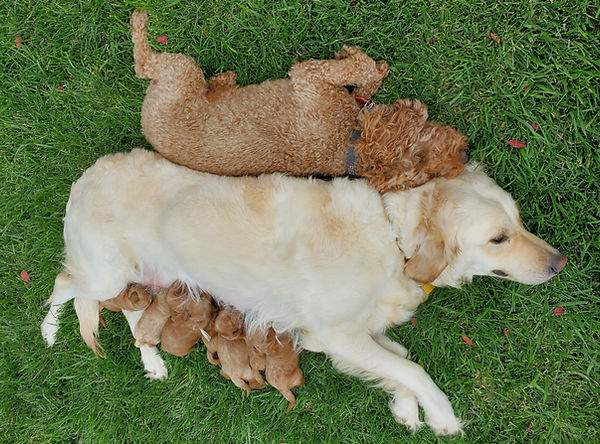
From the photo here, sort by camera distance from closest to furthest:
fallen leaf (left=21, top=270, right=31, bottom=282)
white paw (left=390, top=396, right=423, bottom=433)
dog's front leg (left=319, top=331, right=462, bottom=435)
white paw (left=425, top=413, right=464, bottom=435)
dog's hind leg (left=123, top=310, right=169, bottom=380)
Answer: dog's front leg (left=319, top=331, right=462, bottom=435)
white paw (left=425, top=413, right=464, bottom=435)
white paw (left=390, top=396, right=423, bottom=433)
dog's hind leg (left=123, top=310, right=169, bottom=380)
fallen leaf (left=21, top=270, right=31, bottom=282)

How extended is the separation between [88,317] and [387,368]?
2.49 meters

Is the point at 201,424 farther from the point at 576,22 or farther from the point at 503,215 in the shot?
the point at 576,22

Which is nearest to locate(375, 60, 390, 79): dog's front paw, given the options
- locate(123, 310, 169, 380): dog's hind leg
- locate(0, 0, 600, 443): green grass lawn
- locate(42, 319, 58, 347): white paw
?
locate(0, 0, 600, 443): green grass lawn

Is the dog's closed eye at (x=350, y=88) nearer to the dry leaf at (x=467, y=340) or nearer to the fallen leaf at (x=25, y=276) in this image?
the dry leaf at (x=467, y=340)

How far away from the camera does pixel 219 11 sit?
4.11m

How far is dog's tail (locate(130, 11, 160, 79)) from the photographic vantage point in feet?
12.6

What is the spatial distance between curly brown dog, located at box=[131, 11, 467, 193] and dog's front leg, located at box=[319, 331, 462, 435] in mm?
1096

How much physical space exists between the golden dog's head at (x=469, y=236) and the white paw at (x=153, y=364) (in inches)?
102

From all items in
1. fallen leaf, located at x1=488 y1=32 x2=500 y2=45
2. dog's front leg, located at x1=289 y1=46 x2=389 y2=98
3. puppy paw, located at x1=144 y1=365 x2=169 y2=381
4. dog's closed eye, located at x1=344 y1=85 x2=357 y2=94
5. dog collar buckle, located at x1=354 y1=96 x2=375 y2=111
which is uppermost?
fallen leaf, located at x1=488 y1=32 x2=500 y2=45

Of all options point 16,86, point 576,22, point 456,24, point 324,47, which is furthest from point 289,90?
point 16,86

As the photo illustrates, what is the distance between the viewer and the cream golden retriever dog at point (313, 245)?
326 cm

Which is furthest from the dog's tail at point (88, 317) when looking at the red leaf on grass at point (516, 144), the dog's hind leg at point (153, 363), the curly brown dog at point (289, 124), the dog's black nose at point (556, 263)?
the red leaf on grass at point (516, 144)

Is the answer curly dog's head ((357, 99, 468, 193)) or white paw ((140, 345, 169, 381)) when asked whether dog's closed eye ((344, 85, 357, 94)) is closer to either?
curly dog's head ((357, 99, 468, 193))

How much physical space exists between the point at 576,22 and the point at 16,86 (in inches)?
182
